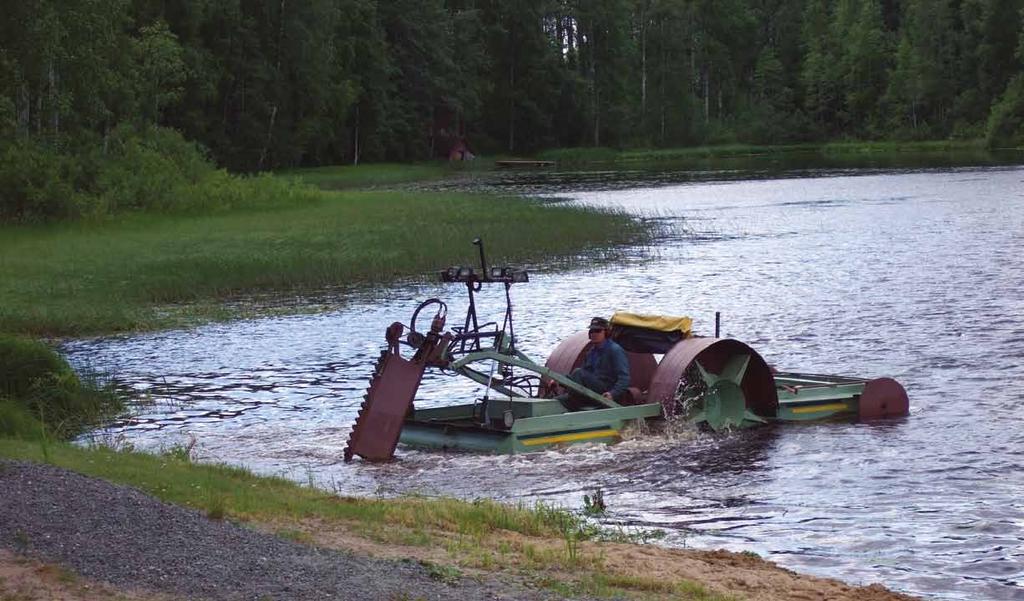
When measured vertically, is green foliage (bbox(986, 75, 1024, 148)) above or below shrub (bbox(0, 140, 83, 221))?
above

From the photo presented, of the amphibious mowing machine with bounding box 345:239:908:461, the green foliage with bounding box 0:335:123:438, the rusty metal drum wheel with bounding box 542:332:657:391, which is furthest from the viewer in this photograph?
the rusty metal drum wheel with bounding box 542:332:657:391

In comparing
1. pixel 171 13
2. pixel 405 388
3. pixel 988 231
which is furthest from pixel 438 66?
pixel 405 388

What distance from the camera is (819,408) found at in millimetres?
17797

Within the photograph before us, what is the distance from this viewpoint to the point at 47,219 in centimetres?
3912

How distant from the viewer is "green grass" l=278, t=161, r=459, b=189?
77625 mm

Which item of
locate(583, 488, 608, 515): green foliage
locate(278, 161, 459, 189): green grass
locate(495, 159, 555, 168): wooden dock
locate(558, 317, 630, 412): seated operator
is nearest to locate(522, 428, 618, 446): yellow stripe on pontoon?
locate(558, 317, 630, 412): seated operator

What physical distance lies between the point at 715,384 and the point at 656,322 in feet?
3.46

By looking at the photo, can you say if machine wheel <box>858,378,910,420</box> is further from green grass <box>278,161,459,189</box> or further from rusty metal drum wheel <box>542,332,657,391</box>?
green grass <box>278,161,459,189</box>

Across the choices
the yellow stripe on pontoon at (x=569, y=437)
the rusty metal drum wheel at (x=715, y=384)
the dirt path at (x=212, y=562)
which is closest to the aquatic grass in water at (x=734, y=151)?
the rusty metal drum wheel at (x=715, y=384)

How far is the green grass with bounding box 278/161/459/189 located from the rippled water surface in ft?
129

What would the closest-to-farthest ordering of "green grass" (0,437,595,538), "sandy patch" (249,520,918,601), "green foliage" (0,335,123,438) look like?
"sandy patch" (249,520,918,601), "green grass" (0,437,595,538), "green foliage" (0,335,123,438)

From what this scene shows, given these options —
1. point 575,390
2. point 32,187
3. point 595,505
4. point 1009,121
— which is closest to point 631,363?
point 575,390

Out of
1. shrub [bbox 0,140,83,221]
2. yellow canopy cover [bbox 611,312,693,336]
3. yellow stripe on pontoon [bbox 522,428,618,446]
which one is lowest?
yellow stripe on pontoon [bbox 522,428,618,446]

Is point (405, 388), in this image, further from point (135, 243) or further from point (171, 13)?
point (171, 13)
